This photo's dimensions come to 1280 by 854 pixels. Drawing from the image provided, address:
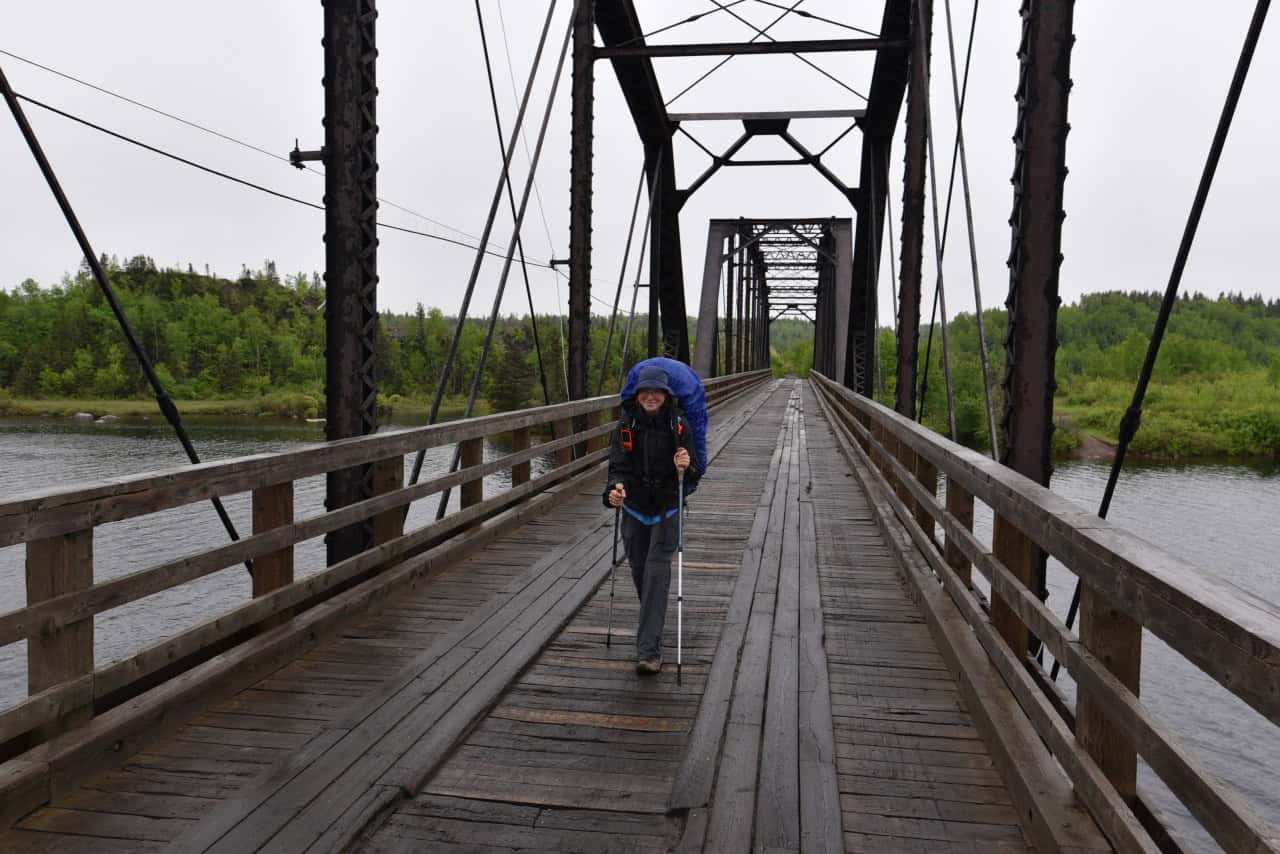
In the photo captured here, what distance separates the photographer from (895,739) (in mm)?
3592

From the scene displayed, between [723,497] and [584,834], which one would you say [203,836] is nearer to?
[584,834]

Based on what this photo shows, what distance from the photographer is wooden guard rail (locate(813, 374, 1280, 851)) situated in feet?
5.42

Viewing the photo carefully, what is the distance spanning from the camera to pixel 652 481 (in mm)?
4469

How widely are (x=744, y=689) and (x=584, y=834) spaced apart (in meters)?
1.41

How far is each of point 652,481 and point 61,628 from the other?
2504 millimetres

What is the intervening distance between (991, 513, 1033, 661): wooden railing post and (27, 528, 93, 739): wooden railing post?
324 centimetres

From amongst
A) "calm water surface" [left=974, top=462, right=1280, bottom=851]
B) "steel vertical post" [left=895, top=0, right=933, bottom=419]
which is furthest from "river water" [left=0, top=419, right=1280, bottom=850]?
"steel vertical post" [left=895, top=0, right=933, bottom=419]

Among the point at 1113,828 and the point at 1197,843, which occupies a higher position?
the point at 1113,828

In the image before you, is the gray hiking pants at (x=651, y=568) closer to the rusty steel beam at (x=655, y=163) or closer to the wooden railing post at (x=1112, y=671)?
the wooden railing post at (x=1112, y=671)

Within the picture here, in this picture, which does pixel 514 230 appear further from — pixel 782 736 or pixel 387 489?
pixel 782 736

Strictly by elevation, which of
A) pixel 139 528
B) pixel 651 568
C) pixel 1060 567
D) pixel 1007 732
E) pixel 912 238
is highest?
pixel 912 238

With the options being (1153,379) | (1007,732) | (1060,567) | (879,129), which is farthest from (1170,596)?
(1153,379)

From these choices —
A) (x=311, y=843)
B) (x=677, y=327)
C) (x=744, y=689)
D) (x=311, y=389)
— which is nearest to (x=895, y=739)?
(x=744, y=689)

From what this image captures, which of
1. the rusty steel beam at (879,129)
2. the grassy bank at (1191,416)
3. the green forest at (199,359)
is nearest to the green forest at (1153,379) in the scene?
the grassy bank at (1191,416)
